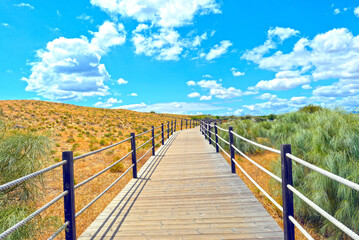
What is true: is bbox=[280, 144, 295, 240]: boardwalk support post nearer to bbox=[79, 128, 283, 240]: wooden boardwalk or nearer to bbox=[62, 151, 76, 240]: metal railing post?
bbox=[79, 128, 283, 240]: wooden boardwalk

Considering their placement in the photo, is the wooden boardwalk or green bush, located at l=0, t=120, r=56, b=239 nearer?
the wooden boardwalk

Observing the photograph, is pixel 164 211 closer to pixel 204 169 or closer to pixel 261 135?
pixel 204 169

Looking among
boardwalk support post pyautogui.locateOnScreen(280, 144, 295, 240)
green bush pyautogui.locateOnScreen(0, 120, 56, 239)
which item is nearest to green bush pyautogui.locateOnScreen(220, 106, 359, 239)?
boardwalk support post pyautogui.locateOnScreen(280, 144, 295, 240)

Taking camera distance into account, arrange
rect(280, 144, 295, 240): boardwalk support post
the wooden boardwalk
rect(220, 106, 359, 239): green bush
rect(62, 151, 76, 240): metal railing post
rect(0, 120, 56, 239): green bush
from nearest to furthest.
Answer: rect(280, 144, 295, 240): boardwalk support post < rect(62, 151, 76, 240): metal railing post < the wooden boardwalk < rect(0, 120, 56, 239): green bush < rect(220, 106, 359, 239): green bush

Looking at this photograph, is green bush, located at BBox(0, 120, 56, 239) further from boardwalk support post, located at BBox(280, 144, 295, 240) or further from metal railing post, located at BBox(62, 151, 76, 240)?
boardwalk support post, located at BBox(280, 144, 295, 240)

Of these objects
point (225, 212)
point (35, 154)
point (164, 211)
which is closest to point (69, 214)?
point (164, 211)

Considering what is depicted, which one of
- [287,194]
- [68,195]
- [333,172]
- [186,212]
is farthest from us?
[333,172]

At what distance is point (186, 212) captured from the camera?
154 inches

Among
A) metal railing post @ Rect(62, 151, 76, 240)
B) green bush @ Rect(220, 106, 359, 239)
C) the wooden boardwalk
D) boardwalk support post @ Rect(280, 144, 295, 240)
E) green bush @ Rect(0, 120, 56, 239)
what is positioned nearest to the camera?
boardwalk support post @ Rect(280, 144, 295, 240)

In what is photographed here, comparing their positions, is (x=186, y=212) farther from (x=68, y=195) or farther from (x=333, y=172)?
(x=333, y=172)

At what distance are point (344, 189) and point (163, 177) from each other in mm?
4007

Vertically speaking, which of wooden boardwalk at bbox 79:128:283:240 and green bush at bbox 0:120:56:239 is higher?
green bush at bbox 0:120:56:239

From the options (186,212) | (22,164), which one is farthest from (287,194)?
(22,164)

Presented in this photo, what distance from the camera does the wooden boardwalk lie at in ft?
10.7
